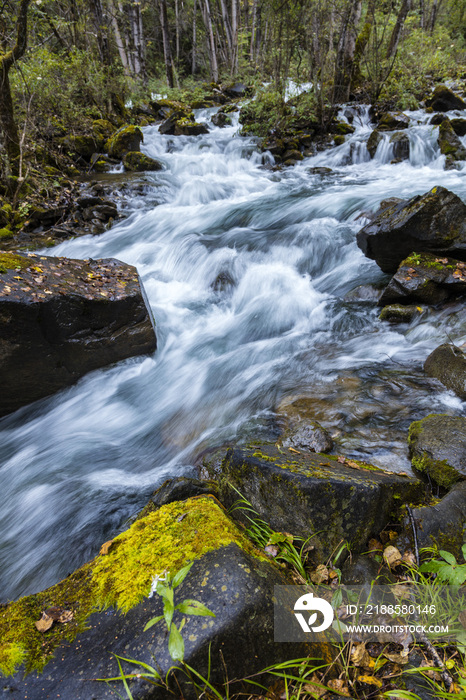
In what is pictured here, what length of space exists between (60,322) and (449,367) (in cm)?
501

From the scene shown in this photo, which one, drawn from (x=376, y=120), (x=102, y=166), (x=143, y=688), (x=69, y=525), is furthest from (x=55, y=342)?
(x=376, y=120)

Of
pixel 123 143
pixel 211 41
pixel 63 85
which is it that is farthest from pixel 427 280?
pixel 211 41

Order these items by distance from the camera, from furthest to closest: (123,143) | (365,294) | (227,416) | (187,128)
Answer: (187,128)
(123,143)
(365,294)
(227,416)

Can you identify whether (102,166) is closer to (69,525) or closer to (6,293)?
(6,293)

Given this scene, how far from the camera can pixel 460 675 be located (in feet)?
5.44

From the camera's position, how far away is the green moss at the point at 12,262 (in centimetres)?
489

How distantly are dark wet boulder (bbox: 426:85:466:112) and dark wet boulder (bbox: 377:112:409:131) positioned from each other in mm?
1913

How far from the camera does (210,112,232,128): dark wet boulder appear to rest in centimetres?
1877

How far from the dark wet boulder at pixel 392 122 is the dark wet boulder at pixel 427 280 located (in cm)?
1193

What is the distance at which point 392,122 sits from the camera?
14656mm

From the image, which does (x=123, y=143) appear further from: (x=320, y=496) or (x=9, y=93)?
(x=320, y=496)

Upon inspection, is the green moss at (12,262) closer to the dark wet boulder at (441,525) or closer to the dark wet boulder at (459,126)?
the dark wet boulder at (441,525)

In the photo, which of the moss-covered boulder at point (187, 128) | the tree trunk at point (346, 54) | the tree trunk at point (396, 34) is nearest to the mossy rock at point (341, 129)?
the tree trunk at point (346, 54)

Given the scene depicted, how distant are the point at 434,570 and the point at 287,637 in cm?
101
